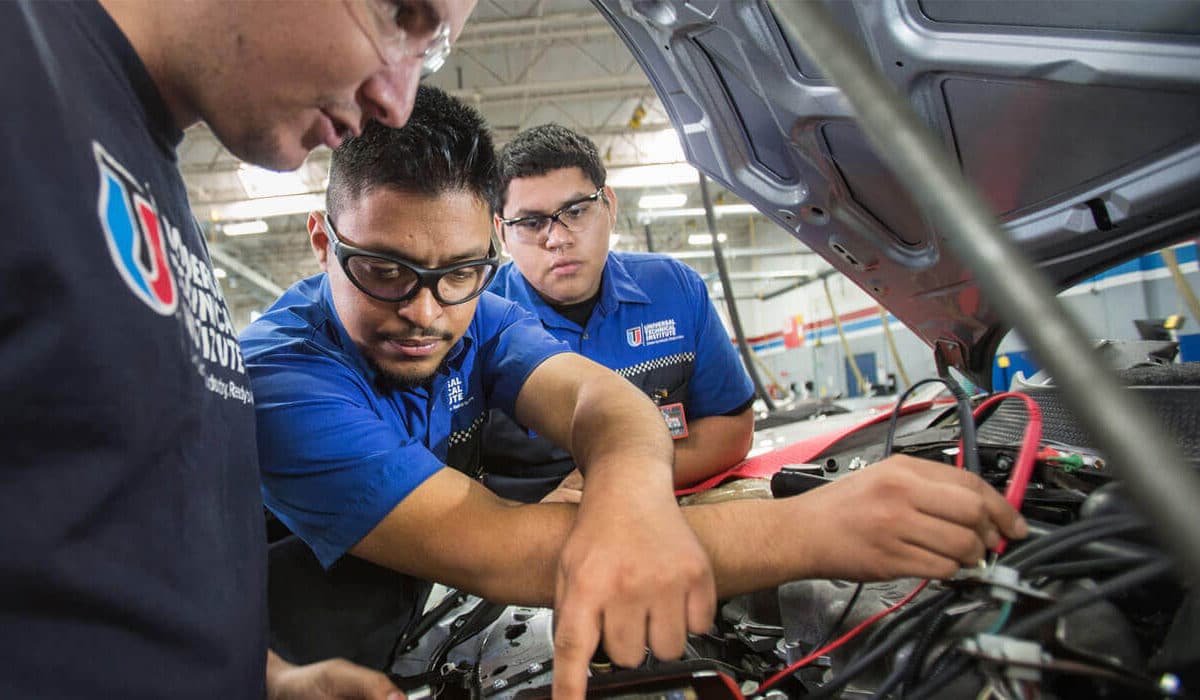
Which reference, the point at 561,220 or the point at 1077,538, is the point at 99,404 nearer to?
the point at 1077,538

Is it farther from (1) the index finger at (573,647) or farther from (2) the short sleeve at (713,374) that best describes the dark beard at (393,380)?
(2) the short sleeve at (713,374)

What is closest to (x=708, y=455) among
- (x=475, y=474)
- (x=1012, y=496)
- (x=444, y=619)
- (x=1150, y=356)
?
(x=475, y=474)

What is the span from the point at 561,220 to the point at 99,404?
1353 mm

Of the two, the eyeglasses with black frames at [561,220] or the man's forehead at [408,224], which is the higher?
the eyeglasses with black frames at [561,220]

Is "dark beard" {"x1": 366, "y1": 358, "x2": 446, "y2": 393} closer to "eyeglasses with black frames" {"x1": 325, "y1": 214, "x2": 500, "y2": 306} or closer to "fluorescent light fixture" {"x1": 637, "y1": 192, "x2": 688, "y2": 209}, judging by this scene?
"eyeglasses with black frames" {"x1": 325, "y1": 214, "x2": 500, "y2": 306}

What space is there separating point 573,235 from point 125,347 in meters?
1.32

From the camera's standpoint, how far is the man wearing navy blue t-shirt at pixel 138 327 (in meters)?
0.48

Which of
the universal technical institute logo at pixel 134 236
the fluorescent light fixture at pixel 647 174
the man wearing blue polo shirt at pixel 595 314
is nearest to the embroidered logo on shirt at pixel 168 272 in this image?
the universal technical institute logo at pixel 134 236

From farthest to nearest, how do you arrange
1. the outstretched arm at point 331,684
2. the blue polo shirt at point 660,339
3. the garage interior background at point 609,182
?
the garage interior background at point 609,182 → the blue polo shirt at point 660,339 → the outstretched arm at point 331,684

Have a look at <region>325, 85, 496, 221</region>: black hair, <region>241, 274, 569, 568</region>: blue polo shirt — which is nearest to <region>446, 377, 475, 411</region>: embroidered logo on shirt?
<region>241, 274, 569, 568</region>: blue polo shirt

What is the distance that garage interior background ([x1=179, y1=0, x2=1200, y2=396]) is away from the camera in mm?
4695

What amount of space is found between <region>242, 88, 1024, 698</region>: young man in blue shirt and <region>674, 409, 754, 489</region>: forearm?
59 cm

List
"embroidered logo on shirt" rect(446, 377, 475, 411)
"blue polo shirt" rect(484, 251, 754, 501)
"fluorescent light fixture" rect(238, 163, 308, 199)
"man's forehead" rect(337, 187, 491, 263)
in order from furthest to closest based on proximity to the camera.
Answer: "fluorescent light fixture" rect(238, 163, 308, 199) < "blue polo shirt" rect(484, 251, 754, 501) < "embroidered logo on shirt" rect(446, 377, 475, 411) < "man's forehead" rect(337, 187, 491, 263)

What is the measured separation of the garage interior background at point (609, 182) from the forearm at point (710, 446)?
2368mm
